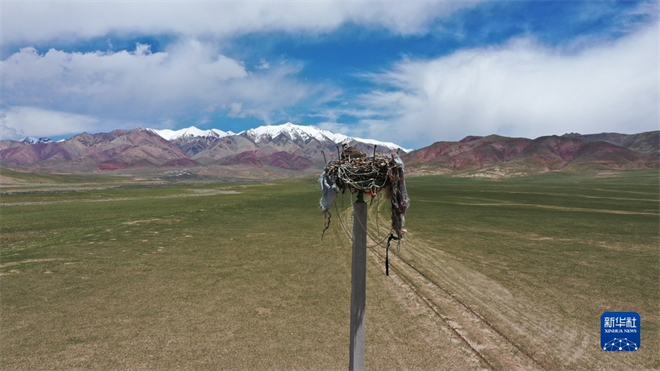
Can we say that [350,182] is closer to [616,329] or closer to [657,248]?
[616,329]

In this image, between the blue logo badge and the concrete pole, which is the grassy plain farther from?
the concrete pole

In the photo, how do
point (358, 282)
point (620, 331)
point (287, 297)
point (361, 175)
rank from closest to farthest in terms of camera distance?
point (361, 175), point (358, 282), point (620, 331), point (287, 297)

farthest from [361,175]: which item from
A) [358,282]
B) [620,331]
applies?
[620,331]

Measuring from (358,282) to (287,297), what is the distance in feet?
25.6

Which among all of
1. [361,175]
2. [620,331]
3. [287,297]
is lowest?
[287,297]

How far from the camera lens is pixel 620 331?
35.7 feet

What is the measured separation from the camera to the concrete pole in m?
6.73

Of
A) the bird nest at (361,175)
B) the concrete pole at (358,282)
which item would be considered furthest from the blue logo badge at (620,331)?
the bird nest at (361,175)

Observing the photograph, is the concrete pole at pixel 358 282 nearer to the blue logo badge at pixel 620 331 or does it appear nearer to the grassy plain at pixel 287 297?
the grassy plain at pixel 287 297

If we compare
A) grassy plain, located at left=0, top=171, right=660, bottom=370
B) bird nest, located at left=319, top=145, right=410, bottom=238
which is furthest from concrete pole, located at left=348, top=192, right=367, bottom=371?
grassy plain, located at left=0, top=171, right=660, bottom=370

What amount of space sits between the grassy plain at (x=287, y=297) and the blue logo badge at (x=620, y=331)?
0.94 ft

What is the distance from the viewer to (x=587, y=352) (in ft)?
32.1

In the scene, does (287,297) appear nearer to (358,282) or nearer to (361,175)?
(358,282)

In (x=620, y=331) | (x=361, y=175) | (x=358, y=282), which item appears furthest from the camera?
(x=620, y=331)
